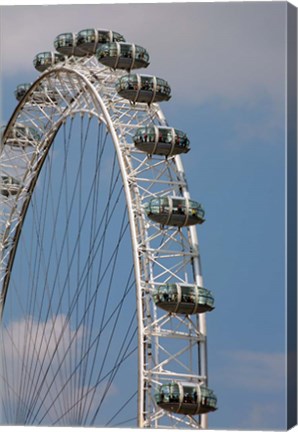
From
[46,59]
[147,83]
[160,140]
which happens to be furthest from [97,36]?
[46,59]

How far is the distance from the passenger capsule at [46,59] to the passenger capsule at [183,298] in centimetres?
1271

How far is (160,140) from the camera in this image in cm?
5041

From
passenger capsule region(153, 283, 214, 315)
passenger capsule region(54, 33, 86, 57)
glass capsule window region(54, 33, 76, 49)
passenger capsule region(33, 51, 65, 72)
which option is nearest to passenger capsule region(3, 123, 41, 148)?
passenger capsule region(33, 51, 65, 72)

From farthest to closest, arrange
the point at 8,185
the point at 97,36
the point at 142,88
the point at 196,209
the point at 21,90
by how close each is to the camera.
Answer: the point at 8,185
the point at 21,90
the point at 97,36
the point at 142,88
the point at 196,209

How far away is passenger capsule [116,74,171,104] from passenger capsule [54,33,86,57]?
3.76 m

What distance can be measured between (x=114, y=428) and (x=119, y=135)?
1182cm

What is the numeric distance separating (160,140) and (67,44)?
6017 millimetres

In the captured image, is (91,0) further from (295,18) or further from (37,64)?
(37,64)

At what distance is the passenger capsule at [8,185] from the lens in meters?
64.0

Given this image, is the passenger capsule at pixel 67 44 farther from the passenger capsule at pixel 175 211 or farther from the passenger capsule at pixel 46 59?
the passenger capsule at pixel 175 211

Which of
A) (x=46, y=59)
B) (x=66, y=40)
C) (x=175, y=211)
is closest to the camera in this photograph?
(x=175, y=211)

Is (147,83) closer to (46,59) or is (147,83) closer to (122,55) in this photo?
(122,55)

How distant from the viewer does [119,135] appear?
170ft

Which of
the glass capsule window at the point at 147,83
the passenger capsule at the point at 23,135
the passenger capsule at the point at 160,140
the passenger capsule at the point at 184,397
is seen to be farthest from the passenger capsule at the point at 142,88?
the passenger capsule at the point at 23,135
